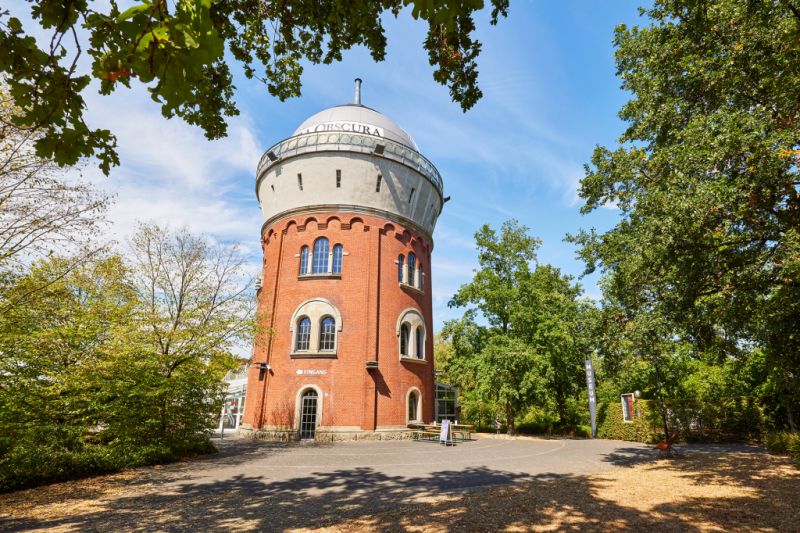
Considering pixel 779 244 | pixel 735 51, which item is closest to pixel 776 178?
pixel 779 244

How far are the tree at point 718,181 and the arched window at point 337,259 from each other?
13.9 metres

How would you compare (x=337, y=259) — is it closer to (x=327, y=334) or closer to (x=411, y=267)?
(x=327, y=334)

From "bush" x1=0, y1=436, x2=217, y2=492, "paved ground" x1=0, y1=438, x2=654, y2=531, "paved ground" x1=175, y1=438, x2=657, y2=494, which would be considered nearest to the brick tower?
"paved ground" x1=175, y1=438, x2=657, y2=494

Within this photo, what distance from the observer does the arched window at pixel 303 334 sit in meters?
21.5

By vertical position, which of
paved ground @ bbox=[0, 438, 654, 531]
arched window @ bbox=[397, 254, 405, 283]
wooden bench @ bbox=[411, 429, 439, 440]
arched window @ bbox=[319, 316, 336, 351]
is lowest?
paved ground @ bbox=[0, 438, 654, 531]

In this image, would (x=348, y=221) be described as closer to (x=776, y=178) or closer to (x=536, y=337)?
(x=536, y=337)

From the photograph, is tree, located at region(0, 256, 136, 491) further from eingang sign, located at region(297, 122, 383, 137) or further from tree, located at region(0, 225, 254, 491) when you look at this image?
eingang sign, located at region(297, 122, 383, 137)

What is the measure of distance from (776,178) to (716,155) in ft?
3.60

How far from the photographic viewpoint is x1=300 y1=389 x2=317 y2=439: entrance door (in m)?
20.4

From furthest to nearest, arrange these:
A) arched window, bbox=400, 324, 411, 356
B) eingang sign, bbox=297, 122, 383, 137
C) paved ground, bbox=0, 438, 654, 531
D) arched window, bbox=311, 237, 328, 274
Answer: eingang sign, bbox=297, 122, 383, 137, arched window, bbox=400, 324, 411, 356, arched window, bbox=311, 237, 328, 274, paved ground, bbox=0, 438, 654, 531

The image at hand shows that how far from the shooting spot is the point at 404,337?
76.6 feet

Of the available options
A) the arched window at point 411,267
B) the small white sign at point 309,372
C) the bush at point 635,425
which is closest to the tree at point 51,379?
the small white sign at point 309,372

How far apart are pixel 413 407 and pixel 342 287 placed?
779cm

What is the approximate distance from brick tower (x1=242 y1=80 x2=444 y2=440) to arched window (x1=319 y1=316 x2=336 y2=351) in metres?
0.06
